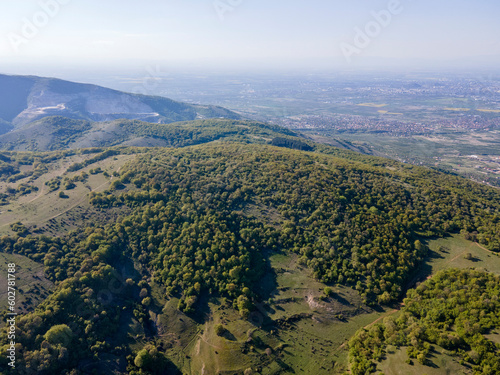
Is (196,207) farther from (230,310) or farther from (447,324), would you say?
(447,324)

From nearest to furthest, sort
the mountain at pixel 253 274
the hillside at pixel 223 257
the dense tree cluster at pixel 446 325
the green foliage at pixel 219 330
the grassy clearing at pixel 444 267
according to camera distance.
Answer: the grassy clearing at pixel 444 267
the dense tree cluster at pixel 446 325
the mountain at pixel 253 274
the hillside at pixel 223 257
the green foliage at pixel 219 330

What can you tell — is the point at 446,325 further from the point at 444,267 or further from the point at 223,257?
the point at 223,257

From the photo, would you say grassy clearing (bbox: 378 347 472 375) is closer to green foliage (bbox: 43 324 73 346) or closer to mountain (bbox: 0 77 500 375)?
mountain (bbox: 0 77 500 375)

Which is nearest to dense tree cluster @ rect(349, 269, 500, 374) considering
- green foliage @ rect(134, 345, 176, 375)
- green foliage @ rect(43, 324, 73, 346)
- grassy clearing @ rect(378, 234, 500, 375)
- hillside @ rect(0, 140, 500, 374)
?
grassy clearing @ rect(378, 234, 500, 375)

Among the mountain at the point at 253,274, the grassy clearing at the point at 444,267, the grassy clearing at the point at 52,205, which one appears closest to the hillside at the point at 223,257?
Result: the mountain at the point at 253,274

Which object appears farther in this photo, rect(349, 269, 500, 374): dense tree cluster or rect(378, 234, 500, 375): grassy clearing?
rect(349, 269, 500, 374): dense tree cluster

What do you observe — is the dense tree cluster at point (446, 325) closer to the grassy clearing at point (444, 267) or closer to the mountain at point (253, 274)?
the mountain at point (253, 274)

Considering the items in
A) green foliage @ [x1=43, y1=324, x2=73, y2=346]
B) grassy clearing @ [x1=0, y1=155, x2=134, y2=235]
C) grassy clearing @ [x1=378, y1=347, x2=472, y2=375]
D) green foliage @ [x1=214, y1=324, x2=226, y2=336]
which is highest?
grassy clearing @ [x1=0, y1=155, x2=134, y2=235]

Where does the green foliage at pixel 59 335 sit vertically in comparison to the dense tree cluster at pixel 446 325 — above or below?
below
